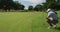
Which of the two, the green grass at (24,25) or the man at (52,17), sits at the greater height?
the man at (52,17)

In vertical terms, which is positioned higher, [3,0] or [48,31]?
[48,31]

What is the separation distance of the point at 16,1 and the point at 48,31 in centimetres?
10716

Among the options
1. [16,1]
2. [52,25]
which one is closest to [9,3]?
[16,1]

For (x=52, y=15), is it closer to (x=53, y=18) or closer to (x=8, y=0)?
(x=53, y=18)

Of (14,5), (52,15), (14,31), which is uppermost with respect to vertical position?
(52,15)

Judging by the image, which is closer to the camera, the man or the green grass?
the man

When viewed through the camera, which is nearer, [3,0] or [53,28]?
[53,28]

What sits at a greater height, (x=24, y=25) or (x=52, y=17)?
(x=52, y=17)

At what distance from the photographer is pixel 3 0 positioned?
334ft

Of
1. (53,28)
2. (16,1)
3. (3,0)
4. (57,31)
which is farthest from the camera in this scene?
(16,1)

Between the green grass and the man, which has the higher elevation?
the man

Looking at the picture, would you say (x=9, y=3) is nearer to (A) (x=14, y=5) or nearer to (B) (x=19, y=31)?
(A) (x=14, y=5)

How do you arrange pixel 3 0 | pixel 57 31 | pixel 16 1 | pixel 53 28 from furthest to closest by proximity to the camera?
1. pixel 16 1
2. pixel 3 0
3. pixel 53 28
4. pixel 57 31

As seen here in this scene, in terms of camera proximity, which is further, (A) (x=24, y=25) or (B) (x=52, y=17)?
(A) (x=24, y=25)
